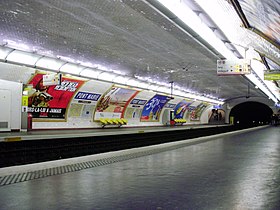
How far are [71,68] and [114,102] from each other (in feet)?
28.4

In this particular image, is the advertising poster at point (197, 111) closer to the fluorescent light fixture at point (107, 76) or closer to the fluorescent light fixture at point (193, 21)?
the fluorescent light fixture at point (107, 76)

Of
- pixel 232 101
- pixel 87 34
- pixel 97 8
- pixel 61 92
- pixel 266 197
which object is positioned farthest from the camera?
pixel 232 101

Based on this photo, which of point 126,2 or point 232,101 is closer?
point 126,2

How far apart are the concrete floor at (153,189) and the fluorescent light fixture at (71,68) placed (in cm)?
911

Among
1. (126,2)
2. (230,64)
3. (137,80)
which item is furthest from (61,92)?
(126,2)

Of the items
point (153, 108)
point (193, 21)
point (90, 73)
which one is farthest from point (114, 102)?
point (193, 21)

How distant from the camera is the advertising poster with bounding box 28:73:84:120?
16.9 m

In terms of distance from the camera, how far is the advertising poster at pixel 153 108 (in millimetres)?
28841

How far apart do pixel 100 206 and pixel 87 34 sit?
7081 mm

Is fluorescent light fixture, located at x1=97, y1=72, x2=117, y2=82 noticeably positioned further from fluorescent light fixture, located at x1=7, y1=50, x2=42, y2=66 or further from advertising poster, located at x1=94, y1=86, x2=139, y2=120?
fluorescent light fixture, located at x1=7, y1=50, x2=42, y2=66

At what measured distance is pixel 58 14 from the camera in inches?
319

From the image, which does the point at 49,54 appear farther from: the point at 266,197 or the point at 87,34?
the point at 266,197

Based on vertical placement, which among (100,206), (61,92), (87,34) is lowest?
(100,206)

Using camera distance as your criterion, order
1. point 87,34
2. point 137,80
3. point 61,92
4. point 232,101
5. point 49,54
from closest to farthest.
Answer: point 87,34 → point 49,54 → point 61,92 → point 137,80 → point 232,101
